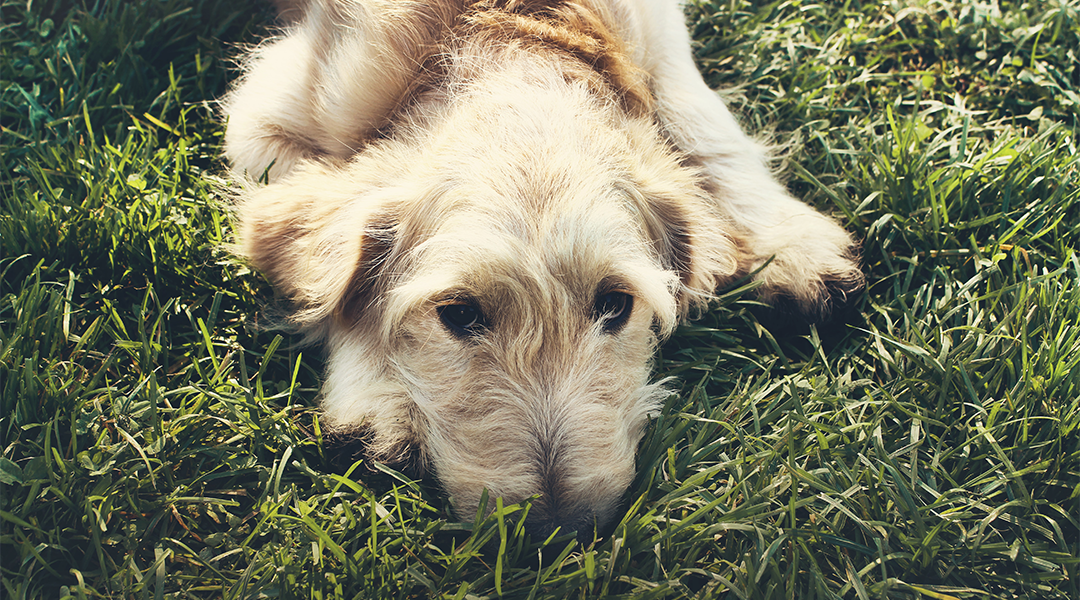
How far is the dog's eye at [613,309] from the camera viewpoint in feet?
8.53

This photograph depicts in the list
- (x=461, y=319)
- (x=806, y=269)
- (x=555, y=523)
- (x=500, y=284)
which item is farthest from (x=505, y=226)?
(x=806, y=269)

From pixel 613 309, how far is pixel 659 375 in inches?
19.5

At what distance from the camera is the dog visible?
2.45 meters

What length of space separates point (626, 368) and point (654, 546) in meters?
0.62

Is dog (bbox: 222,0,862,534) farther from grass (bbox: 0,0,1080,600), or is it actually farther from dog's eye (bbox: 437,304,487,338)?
grass (bbox: 0,0,1080,600)

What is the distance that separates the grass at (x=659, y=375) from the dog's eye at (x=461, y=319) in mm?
582

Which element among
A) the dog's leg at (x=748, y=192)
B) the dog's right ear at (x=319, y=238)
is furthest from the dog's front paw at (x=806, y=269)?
the dog's right ear at (x=319, y=238)

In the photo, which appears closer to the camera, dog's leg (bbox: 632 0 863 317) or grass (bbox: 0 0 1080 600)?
grass (bbox: 0 0 1080 600)

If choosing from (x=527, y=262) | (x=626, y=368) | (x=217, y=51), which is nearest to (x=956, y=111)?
(x=626, y=368)

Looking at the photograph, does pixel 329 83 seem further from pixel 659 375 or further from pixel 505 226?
pixel 659 375

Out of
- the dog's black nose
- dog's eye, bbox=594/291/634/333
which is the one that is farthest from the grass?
dog's eye, bbox=594/291/634/333

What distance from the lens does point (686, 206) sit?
2.95 metres

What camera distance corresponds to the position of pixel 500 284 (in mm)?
2441

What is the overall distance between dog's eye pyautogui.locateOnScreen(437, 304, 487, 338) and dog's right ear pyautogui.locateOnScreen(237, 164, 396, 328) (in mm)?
362
